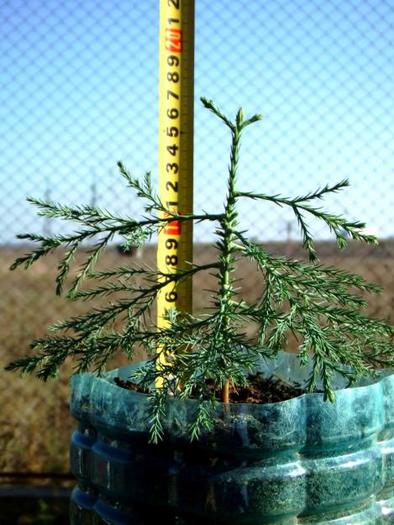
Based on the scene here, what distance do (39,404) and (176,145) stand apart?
161 centimetres

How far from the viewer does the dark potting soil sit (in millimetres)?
1182

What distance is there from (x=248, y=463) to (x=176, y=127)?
2.81ft

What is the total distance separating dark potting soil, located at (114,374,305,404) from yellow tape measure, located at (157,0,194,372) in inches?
11.7

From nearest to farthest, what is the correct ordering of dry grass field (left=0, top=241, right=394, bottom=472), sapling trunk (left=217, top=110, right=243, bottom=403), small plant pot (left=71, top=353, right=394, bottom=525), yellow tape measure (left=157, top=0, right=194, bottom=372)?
small plant pot (left=71, top=353, right=394, bottom=525)
sapling trunk (left=217, top=110, right=243, bottom=403)
yellow tape measure (left=157, top=0, right=194, bottom=372)
dry grass field (left=0, top=241, right=394, bottom=472)

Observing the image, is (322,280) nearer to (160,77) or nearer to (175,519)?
(175,519)

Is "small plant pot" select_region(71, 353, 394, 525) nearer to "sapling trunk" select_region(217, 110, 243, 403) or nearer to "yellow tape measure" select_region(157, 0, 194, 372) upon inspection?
"sapling trunk" select_region(217, 110, 243, 403)

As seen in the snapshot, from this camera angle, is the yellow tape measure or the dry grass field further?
the dry grass field

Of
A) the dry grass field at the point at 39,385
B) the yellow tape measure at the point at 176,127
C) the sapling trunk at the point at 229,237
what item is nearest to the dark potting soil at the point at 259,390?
the sapling trunk at the point at 229,237

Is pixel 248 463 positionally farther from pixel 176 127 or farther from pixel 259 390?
pixel 176 127

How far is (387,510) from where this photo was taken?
1132mm

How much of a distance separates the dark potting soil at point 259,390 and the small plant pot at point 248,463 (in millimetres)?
137

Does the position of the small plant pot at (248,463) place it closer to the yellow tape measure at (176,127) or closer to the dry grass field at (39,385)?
the yellow tape measure at (176,127)

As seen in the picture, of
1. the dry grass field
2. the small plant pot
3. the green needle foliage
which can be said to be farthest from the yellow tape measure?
the dry grass field

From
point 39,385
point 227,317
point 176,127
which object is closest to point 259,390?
point 227,317
